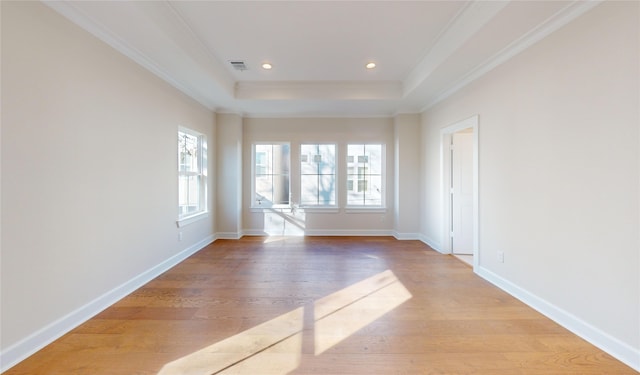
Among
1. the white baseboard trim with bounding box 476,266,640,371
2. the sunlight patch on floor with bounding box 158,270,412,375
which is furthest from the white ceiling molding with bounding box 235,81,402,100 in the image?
the white baseboard trim with bounding box 476,266,640,371

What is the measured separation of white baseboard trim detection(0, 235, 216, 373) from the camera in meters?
1.65

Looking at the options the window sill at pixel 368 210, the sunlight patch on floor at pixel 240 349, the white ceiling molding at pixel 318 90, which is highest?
the white ceiling molding at pixel 318 90

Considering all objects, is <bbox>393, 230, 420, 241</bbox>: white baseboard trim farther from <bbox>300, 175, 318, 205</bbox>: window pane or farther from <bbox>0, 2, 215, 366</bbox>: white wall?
<bbox>0, 2, 215, 366</bbox>: white wall

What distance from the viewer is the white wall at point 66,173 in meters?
1.68

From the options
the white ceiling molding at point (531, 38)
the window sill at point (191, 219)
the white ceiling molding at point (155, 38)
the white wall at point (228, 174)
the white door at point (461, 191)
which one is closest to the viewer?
the white ceiling molding at point (531, 38)

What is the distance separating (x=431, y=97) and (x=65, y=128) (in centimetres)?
459

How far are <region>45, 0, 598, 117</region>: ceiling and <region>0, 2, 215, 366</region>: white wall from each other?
1.16 feet

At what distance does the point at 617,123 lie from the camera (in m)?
1.75

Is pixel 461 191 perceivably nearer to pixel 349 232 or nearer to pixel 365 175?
pixel 365 175

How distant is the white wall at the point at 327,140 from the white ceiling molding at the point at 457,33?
177 centimetres

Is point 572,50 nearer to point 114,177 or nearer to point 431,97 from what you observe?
point 431,97

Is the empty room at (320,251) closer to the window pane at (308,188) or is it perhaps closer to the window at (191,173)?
the window at (191,173)

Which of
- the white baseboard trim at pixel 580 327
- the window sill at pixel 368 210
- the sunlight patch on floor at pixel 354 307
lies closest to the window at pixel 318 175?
the window sill at pixel 368 210

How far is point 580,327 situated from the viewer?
1977 mm
